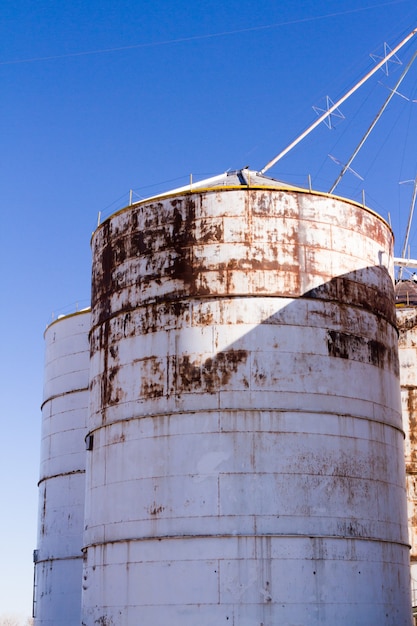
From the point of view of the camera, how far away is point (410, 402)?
35.4 m

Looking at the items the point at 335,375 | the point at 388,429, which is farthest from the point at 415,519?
the point at 335,375

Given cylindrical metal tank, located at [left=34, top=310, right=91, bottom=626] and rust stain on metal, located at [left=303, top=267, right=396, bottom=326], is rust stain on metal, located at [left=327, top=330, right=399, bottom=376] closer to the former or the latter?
rust stain on metal, located at [left=303, top=267, right=396, bottom=326]

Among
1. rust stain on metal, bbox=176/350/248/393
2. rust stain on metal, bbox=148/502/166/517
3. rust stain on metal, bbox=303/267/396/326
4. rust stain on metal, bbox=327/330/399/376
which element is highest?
rust stain on metal, bbox=303/267/396/326

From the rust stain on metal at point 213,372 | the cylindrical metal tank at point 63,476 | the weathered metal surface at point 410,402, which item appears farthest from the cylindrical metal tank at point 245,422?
the cylindrical metal tank at point 63,476

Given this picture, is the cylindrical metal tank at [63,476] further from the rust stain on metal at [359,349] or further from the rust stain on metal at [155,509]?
the rust stain on metal at [359,349]

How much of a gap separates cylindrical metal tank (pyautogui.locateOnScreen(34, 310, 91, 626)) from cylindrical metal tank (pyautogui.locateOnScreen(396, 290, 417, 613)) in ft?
43.0

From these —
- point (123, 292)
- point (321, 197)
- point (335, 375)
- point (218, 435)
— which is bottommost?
point (218, 435)

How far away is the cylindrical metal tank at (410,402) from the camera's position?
34312mm

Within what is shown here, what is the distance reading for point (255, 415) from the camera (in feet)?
79.6

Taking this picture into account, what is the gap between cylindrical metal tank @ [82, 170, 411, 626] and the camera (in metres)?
23.3

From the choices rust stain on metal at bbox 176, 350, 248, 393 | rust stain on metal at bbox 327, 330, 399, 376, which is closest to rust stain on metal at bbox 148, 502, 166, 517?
rust stain on metal at bbox 176, 350, 248, 393

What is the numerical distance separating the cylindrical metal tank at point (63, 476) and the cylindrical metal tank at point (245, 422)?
32.8 ft

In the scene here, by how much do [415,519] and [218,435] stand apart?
1370 cm

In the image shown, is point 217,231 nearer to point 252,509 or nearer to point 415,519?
point 252,509
